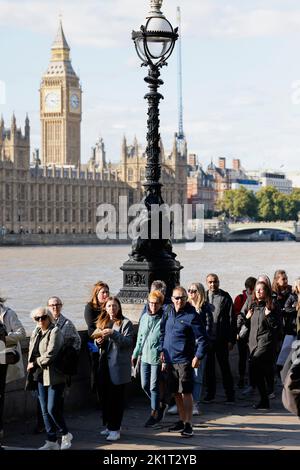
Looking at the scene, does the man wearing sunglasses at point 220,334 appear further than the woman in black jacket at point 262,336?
Yes

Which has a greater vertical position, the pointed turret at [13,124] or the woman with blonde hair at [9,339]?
the pointed turret at [13,124]

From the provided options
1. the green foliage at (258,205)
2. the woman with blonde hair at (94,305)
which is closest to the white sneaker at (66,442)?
the woman with blonde hair at (94,305)

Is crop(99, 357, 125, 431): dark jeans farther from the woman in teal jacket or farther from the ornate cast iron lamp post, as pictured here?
the ornate cast iron lamp post

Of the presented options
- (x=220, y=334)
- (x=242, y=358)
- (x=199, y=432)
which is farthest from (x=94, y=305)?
(x=242, y=358)

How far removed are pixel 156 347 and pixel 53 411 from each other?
A: 102cm

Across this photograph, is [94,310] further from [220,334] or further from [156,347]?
[220,334]

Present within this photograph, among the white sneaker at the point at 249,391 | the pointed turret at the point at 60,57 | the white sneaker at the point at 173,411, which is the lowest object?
the white sneaker at the point at 173,411

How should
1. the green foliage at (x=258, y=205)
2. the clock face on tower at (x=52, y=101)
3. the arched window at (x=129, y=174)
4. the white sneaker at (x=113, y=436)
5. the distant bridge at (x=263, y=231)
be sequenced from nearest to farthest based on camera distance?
the white sneaker at (x=113, y=436) < the distant bridge at (x=263, y=231) < the arched window at (x=129, y=174) < the clock face on tower at (x=52, y=101) < the green foliage at (x=258, y=205)

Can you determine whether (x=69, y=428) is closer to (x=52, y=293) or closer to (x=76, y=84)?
(x=52, y=293)

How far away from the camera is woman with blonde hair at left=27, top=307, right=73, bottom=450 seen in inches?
264

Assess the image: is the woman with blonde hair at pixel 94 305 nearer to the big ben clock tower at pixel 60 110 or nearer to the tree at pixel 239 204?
the big ben clock tower at pixel 60 110

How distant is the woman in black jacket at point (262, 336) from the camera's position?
8141 mm

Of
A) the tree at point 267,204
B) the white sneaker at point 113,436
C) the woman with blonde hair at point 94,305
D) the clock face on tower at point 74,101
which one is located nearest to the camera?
the white sneaker at point 113,436
